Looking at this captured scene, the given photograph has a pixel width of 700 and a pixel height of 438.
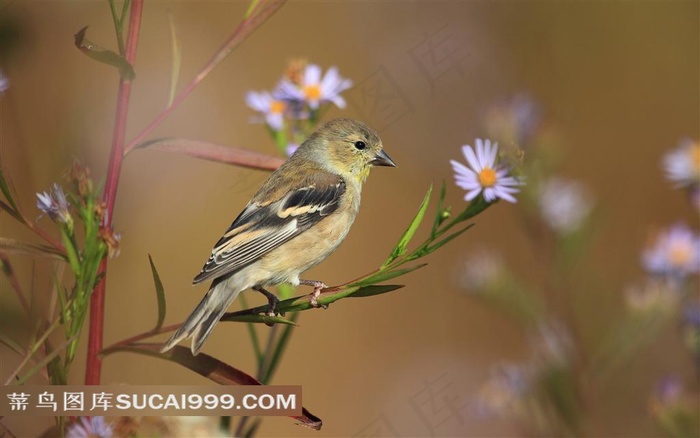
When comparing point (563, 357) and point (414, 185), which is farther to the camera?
point (414, 185)

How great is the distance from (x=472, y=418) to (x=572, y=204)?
0.65 metres

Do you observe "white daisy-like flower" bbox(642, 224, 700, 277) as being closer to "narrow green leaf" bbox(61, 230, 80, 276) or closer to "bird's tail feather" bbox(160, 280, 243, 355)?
"bird's tail feather" bbox(160, 280, 243, 355)

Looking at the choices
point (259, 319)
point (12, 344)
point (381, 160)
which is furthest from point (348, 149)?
point (12, 344)

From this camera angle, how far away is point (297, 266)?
60.7 inches

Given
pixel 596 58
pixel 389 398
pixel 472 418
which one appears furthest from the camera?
pixel 596 58

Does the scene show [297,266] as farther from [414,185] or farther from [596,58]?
[596,58]

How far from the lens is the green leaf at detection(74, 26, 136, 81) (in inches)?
35.9

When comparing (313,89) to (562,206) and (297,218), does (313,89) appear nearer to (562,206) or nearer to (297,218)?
(297,218)

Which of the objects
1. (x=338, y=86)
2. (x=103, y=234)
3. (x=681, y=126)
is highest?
(x=681, y=126)

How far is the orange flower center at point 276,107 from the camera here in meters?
1.49

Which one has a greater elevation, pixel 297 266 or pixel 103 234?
pixel 297 266

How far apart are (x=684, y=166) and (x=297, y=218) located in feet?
2.92

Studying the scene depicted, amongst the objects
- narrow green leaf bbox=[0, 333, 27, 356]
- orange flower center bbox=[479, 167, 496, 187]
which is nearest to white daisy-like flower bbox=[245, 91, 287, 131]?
orange flower center bbox=[479, 167, 496, 187]

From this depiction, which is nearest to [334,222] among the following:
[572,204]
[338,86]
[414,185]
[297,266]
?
[297,266]
